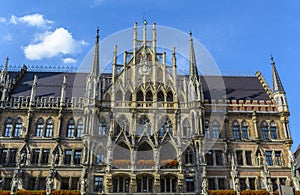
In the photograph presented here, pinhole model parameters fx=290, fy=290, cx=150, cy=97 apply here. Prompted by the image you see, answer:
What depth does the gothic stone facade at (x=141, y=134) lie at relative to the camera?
113 ft

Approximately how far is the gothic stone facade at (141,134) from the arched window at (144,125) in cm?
13

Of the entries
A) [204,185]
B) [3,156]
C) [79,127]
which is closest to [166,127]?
[204,185]

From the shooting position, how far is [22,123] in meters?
38.1

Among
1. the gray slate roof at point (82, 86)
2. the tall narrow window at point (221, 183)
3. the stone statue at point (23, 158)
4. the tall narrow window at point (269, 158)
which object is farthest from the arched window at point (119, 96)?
Answer: the tall narrow window at point (269, 158)

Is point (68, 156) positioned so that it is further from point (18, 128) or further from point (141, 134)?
point (141, 134)

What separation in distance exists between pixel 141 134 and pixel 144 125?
1356 mm

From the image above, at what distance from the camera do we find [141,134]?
36.8m

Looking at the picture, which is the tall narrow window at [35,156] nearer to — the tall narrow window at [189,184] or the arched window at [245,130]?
the tall narrow window at [189,184]

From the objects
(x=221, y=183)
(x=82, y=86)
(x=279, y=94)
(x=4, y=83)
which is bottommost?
(x=221, y=183)

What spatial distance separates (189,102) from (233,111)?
6.75 m

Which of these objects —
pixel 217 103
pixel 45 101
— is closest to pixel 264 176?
pixel 217 103

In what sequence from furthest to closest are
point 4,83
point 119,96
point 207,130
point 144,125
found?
point 4,83
point 119,96
point 207,130
point 144,125

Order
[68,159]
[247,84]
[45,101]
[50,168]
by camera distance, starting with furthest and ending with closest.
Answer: [247,84]
[45,101]
[68,159]
[50,168]

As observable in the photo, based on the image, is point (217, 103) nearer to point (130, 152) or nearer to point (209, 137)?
point (209, 137)
